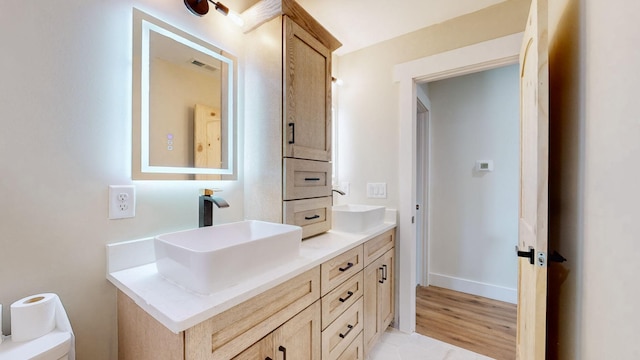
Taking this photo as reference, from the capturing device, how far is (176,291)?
775mm

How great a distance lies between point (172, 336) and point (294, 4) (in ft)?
5.04

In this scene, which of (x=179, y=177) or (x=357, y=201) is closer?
(x=179, y=177)

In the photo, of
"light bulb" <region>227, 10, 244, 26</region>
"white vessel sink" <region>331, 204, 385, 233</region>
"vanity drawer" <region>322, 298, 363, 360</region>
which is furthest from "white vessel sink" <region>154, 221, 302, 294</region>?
"light bulb" <region>227, 10, 244, 26</region>

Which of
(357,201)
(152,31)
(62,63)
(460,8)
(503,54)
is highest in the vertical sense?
(460,8)

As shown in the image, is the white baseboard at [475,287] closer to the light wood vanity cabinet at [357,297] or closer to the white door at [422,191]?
the white door at [422,191]

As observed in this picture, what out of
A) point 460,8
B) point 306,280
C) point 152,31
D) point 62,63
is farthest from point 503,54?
point 62,63

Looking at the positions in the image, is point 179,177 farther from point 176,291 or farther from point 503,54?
point 503,54

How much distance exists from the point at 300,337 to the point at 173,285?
0.53 meters

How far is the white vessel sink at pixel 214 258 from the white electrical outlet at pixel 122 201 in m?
0.19

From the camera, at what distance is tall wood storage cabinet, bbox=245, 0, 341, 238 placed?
134 centimetres

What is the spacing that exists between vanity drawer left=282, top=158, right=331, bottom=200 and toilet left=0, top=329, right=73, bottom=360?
35.5 inches

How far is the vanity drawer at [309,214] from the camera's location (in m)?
1.35

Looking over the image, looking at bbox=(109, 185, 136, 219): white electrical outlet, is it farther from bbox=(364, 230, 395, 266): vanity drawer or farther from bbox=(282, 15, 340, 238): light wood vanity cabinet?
bbox=(364, 230, 395, 266): vanity drawer

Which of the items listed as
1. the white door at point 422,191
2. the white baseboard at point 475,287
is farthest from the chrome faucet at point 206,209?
the white baseboard at point 475,287
